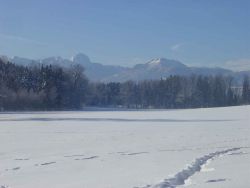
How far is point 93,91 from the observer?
15750cm

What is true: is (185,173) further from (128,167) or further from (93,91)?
(93,91)

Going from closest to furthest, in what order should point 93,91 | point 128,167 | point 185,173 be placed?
point 185,173 < point 128,167 < point 93,91

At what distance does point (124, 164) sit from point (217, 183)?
19.3 ft

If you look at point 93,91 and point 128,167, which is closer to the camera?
point 128,167

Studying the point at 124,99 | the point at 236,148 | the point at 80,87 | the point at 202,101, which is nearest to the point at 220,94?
the point at 202,101

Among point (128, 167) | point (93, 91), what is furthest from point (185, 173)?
point (93, 91)

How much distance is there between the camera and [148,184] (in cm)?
1185

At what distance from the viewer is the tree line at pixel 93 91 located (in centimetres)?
11650

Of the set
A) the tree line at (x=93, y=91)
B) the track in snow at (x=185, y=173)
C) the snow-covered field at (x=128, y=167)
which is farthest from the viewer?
the tree line at (x=93, y=91)

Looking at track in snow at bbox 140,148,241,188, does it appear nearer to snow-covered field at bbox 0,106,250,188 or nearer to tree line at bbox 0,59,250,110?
snow-covered field at bbox 0,106,250,188

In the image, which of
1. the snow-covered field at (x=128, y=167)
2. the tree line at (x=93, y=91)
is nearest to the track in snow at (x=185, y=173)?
the snow-covered field at (x=128, y=167)

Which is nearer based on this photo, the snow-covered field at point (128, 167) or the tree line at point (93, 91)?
the snow-covered field at point (128, 167)

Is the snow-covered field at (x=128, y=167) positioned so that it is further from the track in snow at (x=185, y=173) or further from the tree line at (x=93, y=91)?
the tree line at (x=93, y=91)

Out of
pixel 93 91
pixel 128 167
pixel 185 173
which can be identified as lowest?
pixel 128 167
